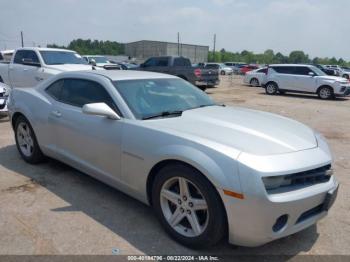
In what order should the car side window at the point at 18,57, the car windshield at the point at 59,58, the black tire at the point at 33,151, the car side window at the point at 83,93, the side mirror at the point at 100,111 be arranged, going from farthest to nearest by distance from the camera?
1. the car side window at the point at 18,57
2. the car windshield at the point at 59,58
3. the black tire at the point at 33,151
4. the car side window at the point at 83,93
5. the side mirror at the point at 100,111

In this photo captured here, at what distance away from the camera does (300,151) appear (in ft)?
9.47

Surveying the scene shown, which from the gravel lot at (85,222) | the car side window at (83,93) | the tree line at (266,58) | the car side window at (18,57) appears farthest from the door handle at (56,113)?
the tree line at (266,58)

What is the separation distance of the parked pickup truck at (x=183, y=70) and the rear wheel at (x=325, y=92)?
5221 mm

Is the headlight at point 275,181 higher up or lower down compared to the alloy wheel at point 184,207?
higher up

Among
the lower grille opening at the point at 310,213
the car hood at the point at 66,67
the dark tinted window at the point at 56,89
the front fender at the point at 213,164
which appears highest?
the car hood at the point at 66,67

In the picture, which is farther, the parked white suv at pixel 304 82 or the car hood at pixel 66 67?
the parked white suv at pixel 304 82

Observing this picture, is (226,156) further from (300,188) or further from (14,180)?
(14,180)

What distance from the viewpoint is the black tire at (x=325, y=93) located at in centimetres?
1652

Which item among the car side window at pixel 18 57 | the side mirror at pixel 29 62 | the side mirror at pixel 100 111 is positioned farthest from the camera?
the car side window at pixel 18 57

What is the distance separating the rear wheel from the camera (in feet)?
54.2

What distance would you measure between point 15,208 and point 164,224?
1.74m

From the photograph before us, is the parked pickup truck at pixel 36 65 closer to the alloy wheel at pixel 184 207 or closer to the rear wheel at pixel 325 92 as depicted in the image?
the alloy wheel at pixel 184 207

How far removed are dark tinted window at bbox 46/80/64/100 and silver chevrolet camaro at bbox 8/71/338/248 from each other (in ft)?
0.28

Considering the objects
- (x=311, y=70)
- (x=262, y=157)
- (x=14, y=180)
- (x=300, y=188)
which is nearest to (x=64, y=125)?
(x=14, y=180)
